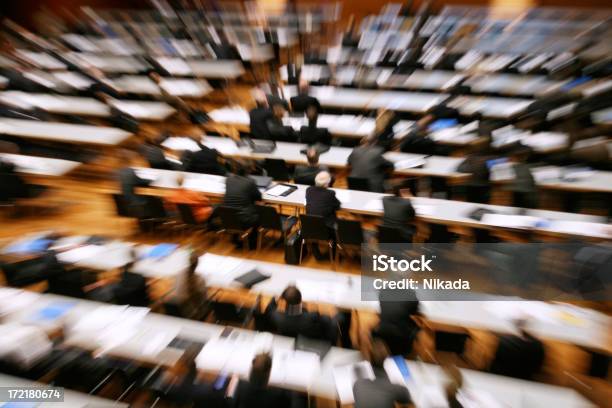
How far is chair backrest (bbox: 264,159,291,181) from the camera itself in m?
5.63

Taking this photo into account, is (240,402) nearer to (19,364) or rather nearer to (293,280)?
(293,280)

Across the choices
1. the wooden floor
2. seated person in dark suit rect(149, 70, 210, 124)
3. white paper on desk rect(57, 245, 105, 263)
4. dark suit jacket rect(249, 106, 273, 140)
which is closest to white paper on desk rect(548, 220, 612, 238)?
the wooden floor

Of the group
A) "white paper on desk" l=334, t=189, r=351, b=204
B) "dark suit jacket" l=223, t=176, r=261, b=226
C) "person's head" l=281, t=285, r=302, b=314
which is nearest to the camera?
"person's head" l=281, t=285, r=302, b=314

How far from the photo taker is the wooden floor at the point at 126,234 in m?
3.55

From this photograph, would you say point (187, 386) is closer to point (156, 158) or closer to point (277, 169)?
point (277, 169)

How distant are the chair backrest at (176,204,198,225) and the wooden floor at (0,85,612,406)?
0.45m

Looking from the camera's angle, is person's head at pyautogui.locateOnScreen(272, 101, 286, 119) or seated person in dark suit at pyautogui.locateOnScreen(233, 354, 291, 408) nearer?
seated person in dark suit at pyautogui.locateOnScreen(233, 354, 291, 408)

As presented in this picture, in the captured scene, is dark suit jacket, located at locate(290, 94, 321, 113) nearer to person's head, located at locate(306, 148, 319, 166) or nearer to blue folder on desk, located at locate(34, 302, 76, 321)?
person's head, located at locate(306, 148, 319, 166)

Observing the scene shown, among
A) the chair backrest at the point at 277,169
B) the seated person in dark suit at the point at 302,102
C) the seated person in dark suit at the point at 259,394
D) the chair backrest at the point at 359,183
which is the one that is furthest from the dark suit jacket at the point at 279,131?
the seated person in dark suit at the point at 259,394

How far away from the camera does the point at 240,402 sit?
2588 mm

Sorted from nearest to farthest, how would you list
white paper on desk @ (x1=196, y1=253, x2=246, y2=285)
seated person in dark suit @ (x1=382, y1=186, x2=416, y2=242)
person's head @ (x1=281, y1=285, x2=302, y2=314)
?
1. person's head @ (x1=281, y1=285, x2=302, y2=314)
2. white paper on desk @ (x1=196, y1=253, x2=246, y2=285)
3. seated person in dark suit @ (x1=382, y1=186, x2=416, y2=242)

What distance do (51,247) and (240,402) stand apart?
289cm

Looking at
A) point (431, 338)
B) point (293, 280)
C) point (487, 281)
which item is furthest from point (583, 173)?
point (293, 280)

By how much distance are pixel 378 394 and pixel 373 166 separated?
10.8 ft
